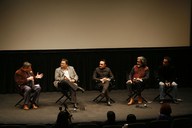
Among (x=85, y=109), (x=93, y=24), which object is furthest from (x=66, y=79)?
(x=93, y=24)

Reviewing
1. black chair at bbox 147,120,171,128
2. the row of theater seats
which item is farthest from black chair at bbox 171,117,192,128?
black chair at bbox 147,120,171,128

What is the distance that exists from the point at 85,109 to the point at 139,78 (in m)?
1.45

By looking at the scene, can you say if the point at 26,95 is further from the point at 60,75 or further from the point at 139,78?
the point at 139,78

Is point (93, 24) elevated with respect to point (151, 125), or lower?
elevated

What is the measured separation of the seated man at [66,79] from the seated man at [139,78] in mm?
1116

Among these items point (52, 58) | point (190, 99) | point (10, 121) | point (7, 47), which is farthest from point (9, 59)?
point (190, 99)

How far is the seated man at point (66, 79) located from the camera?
9.85 metres

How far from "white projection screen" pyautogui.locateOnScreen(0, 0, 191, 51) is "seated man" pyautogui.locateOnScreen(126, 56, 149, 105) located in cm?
164

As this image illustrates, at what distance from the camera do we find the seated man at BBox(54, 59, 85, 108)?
9851mm

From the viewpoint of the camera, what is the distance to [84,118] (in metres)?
8.98

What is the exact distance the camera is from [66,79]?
9914 millimetres

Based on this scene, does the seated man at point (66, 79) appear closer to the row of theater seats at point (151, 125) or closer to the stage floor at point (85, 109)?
the stage floor at point (85, 109)

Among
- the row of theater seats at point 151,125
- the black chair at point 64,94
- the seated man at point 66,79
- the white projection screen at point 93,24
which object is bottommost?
the row of theater seats at point 151,125

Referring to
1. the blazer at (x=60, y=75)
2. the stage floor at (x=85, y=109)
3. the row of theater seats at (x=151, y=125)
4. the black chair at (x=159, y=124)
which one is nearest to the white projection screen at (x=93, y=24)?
the stage floor at (x=85, y=109)
